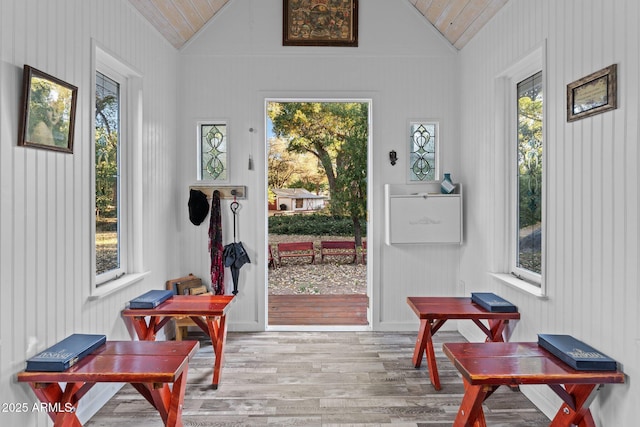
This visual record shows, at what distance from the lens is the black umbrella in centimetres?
399

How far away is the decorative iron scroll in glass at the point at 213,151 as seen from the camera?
4.11 m

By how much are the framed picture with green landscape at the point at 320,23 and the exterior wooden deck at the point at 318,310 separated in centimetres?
289

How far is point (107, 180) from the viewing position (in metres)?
2.99

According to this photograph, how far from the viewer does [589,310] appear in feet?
6.98

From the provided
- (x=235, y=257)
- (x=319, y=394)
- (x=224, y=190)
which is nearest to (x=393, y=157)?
(x=224, y=190)

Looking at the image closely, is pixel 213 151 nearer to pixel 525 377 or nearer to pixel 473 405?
pixel 473 405

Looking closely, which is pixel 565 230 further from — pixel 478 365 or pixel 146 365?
pixel 146 365

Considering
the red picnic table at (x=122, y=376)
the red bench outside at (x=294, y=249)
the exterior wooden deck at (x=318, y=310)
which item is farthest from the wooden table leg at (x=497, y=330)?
the red bench outside at (x=294, y=249)

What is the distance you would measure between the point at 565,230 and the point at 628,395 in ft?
2.90

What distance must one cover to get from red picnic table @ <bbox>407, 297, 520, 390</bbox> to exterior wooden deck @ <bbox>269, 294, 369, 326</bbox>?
129cm

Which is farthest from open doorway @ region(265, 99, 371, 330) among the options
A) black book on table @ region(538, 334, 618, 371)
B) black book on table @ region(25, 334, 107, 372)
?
black book on table @ region(25, 334, 107, 372)

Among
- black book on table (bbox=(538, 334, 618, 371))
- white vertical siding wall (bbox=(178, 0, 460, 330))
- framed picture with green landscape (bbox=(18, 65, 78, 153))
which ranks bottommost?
black book on table (bbox=(538, 334, 618, 371))

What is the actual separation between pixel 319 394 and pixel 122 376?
1.37 meters

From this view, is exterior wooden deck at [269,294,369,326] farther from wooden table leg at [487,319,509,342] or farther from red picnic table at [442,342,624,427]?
red picnic table at [442,342,624,427]
